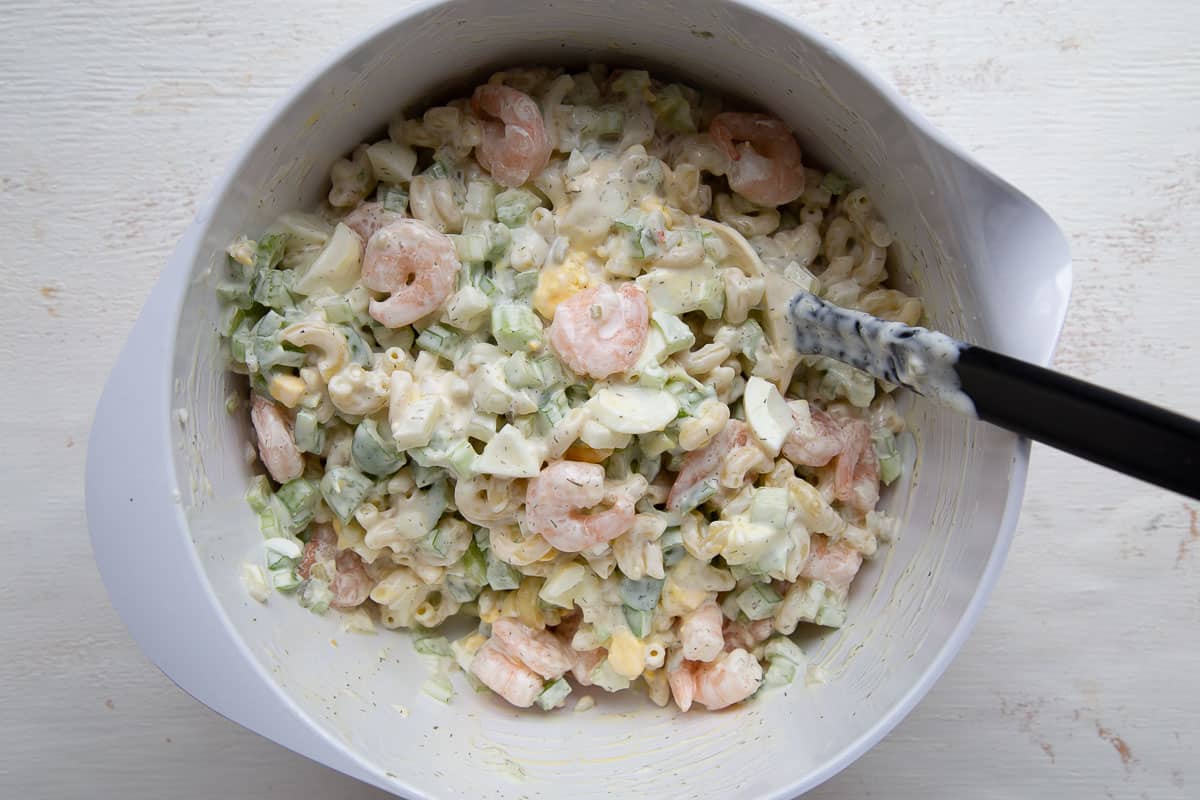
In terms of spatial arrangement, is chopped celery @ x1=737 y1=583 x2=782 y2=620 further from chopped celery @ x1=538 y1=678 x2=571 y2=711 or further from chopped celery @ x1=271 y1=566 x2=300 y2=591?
chopped celery @ x1=271 y1=566 x2=300 y2=591

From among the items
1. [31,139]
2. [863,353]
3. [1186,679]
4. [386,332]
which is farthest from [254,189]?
[1186,679]

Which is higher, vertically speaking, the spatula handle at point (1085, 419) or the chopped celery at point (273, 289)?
the spatula handle at point (1085, 419)

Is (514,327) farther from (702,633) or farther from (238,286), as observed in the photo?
(702,633)

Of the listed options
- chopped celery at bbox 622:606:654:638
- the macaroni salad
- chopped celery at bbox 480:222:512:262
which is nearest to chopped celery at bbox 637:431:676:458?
the macaroni salad

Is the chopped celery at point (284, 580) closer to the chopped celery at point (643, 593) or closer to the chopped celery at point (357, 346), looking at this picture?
the chopped celery at point (357, 346)

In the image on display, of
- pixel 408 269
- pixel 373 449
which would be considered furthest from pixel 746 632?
pixel 408 269

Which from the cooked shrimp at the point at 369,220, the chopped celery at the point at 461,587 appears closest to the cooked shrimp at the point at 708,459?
the chopped celery at the point at 461,587
